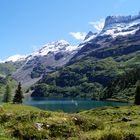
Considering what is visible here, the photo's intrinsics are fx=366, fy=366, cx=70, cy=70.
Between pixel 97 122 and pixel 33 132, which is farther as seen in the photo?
pixel 97 122

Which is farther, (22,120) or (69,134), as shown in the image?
(22,120)

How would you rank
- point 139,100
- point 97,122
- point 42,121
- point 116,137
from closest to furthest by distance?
point 116,137 → point 42,121 → point 97,122 → point 139,100

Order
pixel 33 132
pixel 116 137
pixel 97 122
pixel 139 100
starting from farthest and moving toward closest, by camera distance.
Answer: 1. pixel 139 100
2. pixel 97 122
3. pixel 33 132
4. pixel 116 137

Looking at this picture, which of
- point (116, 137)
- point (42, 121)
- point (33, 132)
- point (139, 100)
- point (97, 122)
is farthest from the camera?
point (139, 100)

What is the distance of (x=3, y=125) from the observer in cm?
2522

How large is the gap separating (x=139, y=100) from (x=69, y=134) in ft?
263

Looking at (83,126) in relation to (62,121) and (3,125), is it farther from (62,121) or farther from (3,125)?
(3,125)

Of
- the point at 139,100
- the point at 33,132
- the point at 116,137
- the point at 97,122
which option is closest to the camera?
the point at 116,137

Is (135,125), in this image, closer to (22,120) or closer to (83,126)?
(83,126)

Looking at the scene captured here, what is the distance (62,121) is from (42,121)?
1.34 m

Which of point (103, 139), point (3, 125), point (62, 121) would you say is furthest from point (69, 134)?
point (3, 125)

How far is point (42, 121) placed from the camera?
80.4 ft

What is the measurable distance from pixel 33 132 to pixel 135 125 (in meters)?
8.52

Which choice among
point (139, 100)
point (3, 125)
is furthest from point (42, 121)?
point (139, 100)
